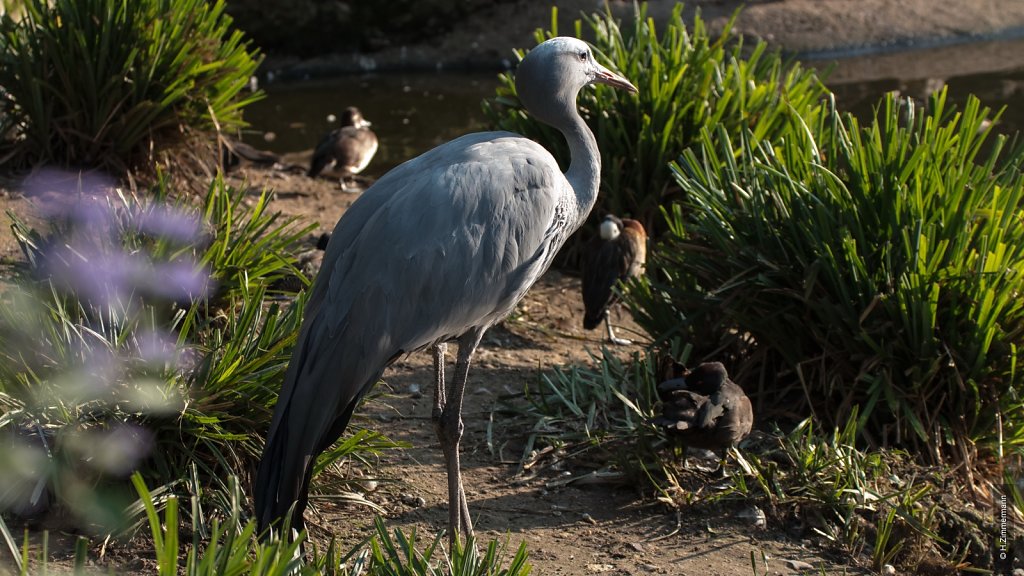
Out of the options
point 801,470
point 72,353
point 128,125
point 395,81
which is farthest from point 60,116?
point 395,81

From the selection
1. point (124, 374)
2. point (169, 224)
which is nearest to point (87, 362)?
point (124, 374)

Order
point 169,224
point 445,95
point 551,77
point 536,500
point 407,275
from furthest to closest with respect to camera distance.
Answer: point 445,95
point 169,224
point 536,500
point 551,77
point 407,275

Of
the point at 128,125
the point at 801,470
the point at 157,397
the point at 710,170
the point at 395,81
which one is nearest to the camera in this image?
the point at 157,397

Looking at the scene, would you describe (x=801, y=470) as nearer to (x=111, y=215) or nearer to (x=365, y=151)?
(x=111, y=215)

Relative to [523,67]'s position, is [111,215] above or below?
below

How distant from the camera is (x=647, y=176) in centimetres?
721

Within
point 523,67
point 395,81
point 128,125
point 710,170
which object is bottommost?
point 395,81

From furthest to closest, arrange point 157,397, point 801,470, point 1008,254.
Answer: point 1008,254, point 801,470, point 157,397

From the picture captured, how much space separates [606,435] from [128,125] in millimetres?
3890

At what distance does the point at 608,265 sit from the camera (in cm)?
635

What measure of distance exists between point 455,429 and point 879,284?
1903 millimetres

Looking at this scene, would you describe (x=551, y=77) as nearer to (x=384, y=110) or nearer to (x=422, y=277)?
(x=422, y=277)

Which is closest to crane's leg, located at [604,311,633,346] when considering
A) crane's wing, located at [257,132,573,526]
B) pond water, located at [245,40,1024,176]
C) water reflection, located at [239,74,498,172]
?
crane's wing, located at [257,132,573,526]

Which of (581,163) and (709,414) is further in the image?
(581,163)
